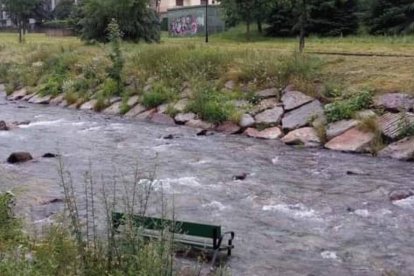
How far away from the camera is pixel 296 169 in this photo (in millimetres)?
13812

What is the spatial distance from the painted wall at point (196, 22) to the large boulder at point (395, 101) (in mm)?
44520

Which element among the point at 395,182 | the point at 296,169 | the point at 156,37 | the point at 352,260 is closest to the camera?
the point at 352,260

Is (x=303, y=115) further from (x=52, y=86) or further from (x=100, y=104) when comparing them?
(x=52, y=86)

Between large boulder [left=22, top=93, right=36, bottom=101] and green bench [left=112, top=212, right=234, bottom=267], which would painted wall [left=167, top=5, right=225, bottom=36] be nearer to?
large boulder [left=22, top=93, right=36, bottom=101]

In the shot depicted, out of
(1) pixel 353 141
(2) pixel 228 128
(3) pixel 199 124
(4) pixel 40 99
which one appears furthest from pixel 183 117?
(4) pixel 40 99

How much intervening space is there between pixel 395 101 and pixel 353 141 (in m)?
1.74

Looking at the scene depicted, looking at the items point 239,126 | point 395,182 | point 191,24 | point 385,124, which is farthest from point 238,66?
point 191,24

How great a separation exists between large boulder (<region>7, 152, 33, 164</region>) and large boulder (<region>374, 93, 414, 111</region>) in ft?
27.5

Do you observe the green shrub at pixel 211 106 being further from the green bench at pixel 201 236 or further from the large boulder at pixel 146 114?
the green bench at pixel 201 236

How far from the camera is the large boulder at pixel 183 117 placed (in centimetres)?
2014

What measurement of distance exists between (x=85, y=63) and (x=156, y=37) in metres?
15.0

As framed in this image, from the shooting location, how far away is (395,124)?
15539 mm

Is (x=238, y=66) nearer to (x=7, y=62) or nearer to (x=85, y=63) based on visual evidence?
(x=85, y=63)

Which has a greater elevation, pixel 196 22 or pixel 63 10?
pixel 63 10
